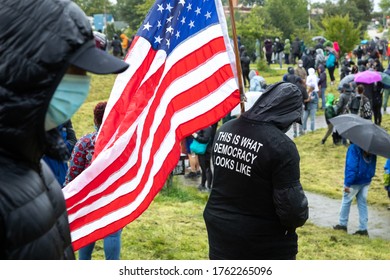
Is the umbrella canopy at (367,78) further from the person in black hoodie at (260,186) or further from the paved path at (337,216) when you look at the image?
the person in black hoodie at (260,186)

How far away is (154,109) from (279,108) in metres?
1.02

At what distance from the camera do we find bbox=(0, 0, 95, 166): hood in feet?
7.23

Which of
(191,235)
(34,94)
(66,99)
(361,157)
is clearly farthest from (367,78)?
(34,94)

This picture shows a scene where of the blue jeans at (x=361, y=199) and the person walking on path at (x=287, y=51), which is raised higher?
the blue jeans at (x=361, y=199)

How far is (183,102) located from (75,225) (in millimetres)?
1227

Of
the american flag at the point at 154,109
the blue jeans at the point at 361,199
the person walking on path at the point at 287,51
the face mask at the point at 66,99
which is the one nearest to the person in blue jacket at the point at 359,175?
the blue jeans at the point at 361,199

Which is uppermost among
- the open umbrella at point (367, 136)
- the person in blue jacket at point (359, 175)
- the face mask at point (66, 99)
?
the face mask at point (66, 99)

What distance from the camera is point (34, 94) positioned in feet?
7.29

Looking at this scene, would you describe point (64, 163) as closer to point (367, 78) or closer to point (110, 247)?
point (110, 247)

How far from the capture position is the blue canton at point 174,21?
→ 5.30 m

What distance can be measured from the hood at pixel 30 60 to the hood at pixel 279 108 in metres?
2.45

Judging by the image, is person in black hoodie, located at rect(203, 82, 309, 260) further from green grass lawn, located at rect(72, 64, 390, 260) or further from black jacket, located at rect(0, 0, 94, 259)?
green grass lawn, located at rect(72, 64, 390, 260)
